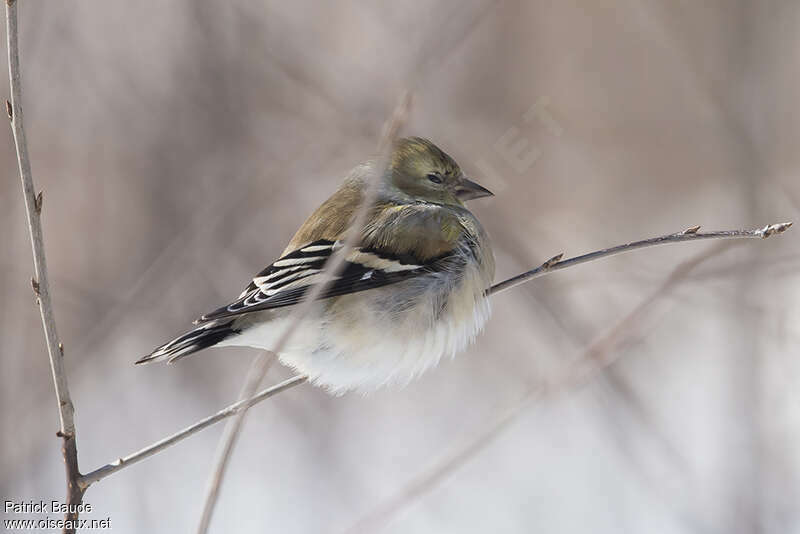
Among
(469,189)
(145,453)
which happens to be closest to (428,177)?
(469,189)

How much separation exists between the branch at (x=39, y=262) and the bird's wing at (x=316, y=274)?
2.12 ft

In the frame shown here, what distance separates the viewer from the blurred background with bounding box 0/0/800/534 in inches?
139

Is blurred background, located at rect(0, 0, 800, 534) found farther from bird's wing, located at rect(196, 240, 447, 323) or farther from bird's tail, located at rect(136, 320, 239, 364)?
bird's tail, located at rect(136, 320, 239, 364)

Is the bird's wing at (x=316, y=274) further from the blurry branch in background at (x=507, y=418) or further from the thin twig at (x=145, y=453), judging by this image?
the blurry branch in background at (x=507, y=418)

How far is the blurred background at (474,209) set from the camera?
353 centimetres

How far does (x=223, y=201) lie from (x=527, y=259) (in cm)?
118

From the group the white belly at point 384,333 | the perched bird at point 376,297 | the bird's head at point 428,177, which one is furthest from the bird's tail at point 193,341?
the bird's head at point 428,177

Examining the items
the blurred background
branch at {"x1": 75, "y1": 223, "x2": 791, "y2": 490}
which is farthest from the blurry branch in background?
the blurred background

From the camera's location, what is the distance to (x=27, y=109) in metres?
4.73

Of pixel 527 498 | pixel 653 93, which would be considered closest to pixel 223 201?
pixel 527 498

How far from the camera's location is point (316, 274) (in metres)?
2.26

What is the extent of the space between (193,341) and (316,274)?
399 millimetres

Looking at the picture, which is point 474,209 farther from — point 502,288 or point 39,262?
point 39,262

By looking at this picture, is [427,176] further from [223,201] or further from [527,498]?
[527,498]
